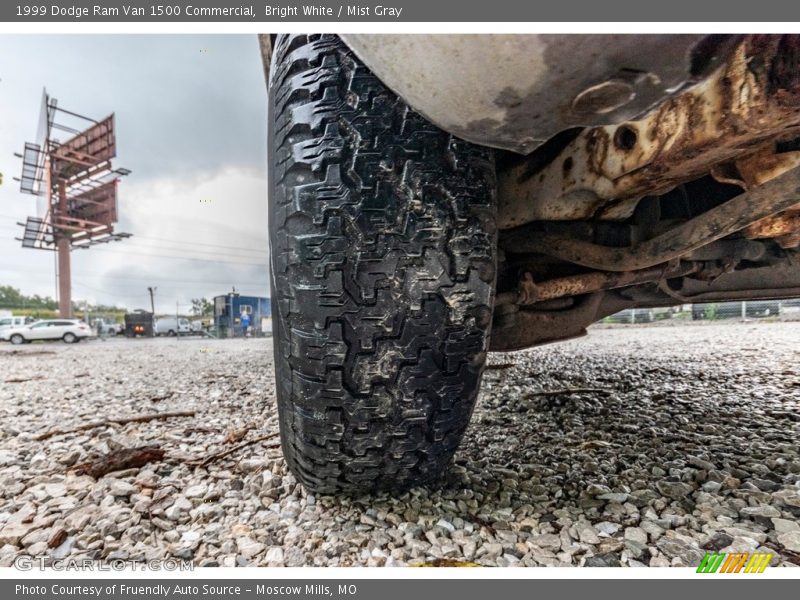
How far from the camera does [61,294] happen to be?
11.9m

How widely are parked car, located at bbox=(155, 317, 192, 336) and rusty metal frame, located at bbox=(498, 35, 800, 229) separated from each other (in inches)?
736

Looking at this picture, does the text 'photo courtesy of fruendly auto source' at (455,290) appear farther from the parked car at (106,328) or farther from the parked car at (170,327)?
the parked car at (106,328)

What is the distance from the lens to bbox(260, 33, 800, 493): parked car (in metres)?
0.45

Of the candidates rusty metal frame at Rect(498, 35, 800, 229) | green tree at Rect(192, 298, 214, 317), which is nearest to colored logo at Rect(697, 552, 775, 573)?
rusty metal frame at Rect(498, 35, 800, 229)

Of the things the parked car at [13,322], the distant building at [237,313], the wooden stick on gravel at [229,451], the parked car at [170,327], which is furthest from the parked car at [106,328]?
the wooden stick on gravel at [229,451]

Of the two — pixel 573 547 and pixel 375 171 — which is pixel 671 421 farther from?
pixel 375 171

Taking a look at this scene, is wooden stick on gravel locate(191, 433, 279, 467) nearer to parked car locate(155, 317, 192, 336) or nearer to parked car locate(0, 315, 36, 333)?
parked car locate(0, 315, 36, 333)

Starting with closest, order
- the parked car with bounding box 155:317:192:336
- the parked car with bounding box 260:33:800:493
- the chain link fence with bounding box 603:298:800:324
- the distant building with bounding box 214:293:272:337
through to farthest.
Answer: the parked car with bounding box 260:33:800:493
the chain link fence with bounding box 603:298:800:324
the distant building with bounding box 214:293:272:337
the parked car with bounding box 155:317:192:336

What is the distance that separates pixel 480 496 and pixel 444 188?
64 cm

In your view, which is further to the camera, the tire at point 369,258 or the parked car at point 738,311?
the parked car at point 738,311

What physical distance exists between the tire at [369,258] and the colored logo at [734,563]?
446 mm

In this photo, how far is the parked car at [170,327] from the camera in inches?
671

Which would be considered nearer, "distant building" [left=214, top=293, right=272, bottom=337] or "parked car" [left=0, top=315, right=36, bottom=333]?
"parked car" [left=0, top=315, right=36, bottom=333]
